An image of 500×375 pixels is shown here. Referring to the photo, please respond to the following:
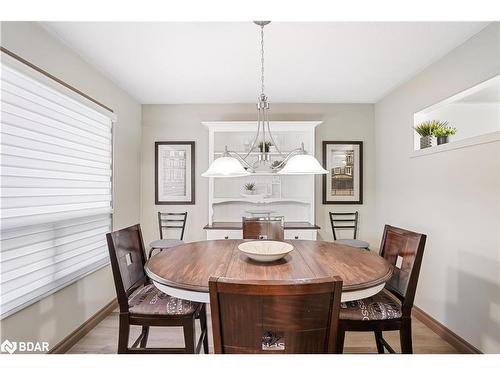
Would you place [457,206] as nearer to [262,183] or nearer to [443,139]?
[443,139]

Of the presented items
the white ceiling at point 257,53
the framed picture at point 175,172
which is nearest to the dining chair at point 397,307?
the white ceiling at point 257,53

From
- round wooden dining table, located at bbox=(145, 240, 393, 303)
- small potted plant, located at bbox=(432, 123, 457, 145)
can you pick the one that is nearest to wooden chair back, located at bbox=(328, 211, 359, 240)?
small potted plant, located at bbox=(432, 123, 457, 145)

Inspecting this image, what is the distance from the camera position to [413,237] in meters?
1.70

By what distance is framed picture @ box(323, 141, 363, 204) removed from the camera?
3797 millimetres

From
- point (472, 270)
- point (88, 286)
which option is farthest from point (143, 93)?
point (472, 270)

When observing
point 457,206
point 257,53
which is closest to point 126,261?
point 257,53

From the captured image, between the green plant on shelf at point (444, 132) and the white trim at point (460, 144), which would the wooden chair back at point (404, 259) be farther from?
the green plant on shelf at point (444, 132)

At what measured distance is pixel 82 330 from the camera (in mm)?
2338

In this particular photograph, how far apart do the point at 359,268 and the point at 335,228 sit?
2232 millimetres

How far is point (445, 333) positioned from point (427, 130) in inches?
71.7

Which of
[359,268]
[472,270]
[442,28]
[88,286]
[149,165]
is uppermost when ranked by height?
[442,28]
